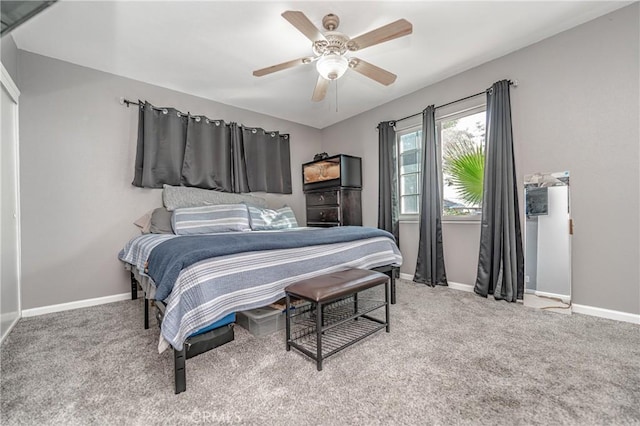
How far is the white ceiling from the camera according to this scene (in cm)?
212

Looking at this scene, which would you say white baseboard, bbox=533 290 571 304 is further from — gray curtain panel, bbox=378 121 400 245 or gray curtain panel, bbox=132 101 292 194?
gray curtain panel, bbox=132 101 292 194

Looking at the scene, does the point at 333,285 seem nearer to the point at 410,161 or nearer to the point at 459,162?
the point at 459,162

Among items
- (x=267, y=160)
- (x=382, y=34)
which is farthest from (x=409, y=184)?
(x=382, y=34)

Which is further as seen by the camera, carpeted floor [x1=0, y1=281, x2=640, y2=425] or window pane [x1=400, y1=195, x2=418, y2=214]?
window pane [x1=400, y1=195, x2=418, y2=214]

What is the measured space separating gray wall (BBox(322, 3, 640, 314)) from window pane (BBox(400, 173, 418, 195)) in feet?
3.98

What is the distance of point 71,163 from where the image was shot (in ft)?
9.04

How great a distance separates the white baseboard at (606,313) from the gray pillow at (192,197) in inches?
143

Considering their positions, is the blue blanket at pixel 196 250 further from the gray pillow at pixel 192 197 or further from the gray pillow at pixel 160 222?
the gray pillow at pixel 192 197

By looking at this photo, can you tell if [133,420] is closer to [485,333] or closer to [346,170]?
[485,333]

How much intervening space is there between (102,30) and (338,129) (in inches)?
127

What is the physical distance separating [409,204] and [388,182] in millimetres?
422

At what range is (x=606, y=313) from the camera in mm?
2229

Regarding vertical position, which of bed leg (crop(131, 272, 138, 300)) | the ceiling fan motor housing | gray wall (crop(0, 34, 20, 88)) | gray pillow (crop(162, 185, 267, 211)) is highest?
the ceiling fan motor housing

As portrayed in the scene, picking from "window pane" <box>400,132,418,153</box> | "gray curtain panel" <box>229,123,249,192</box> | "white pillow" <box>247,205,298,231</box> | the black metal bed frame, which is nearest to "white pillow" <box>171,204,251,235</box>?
"white pillow" <box>247,205,298,231</box>
